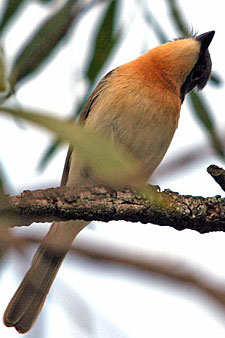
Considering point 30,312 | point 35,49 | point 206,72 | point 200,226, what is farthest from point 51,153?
point 206,72

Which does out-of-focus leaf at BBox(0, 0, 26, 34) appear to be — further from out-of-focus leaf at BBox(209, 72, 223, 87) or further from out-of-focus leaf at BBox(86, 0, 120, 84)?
out-of-focus leaf at BBox(209, 72, 223, 87)

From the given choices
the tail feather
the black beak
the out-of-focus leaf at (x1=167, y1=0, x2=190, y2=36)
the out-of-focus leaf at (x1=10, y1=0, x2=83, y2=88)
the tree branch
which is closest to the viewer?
the out-of-focus leaf at (x1=10, y1=0, x2=83, y2=88)

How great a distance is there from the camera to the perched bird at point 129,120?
3.10m

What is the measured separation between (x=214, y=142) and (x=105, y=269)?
43 cm

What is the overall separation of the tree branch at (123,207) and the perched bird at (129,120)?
0.78 m

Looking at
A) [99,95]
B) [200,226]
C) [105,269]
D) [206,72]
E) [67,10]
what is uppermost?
[206,72]

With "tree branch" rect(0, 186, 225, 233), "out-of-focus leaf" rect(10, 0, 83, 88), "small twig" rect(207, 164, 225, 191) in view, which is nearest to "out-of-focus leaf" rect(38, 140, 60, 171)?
"tree branch" rect(0, 186, 225, 233)

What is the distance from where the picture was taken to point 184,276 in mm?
699

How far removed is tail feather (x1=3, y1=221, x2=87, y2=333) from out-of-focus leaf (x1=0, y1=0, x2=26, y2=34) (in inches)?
42.1

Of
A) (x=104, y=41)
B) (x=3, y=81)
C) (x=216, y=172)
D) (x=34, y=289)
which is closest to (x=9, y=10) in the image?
(x=104, y=41)

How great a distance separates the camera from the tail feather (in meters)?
2.89

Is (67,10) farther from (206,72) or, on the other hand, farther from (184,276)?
(206,72)

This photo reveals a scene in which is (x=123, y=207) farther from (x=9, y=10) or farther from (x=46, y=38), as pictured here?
(x=9, y=10)

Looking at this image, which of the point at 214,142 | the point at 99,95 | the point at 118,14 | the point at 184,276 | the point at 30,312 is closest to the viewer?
the point at 184,276
